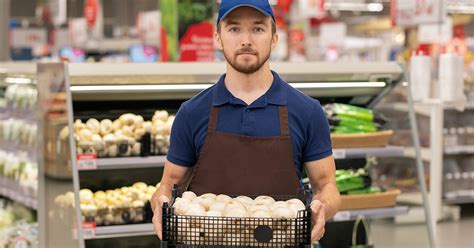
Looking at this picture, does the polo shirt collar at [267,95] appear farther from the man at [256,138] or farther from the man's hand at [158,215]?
the man's hand at [158,215]

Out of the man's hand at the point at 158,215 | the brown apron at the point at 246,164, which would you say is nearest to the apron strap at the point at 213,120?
the brown apron at the point at 246,164

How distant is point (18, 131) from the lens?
6113 millimetres

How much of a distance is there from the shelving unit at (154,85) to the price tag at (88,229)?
2cm

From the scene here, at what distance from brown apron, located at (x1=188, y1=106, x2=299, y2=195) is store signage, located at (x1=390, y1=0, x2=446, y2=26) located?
940 centimetres

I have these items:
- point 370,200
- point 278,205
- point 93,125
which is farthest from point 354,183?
point 278,205

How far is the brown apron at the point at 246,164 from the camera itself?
307 cm

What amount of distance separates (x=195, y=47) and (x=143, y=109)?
324cm

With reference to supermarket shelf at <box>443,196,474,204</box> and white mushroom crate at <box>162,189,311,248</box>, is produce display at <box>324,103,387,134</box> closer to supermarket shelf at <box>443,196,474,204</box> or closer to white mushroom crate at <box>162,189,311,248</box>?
white mushroom crate at <box>162,189,311,248</box>

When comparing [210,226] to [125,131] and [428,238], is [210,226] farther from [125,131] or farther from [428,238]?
[428,238]

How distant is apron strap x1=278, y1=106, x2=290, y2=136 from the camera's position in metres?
3.07

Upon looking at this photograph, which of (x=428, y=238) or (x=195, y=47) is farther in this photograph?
(x=195, y=47)

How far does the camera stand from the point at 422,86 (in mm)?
10336

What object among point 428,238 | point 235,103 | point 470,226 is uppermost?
point 235,103

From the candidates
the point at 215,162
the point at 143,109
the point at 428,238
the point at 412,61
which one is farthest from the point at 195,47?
the point at 215,162
